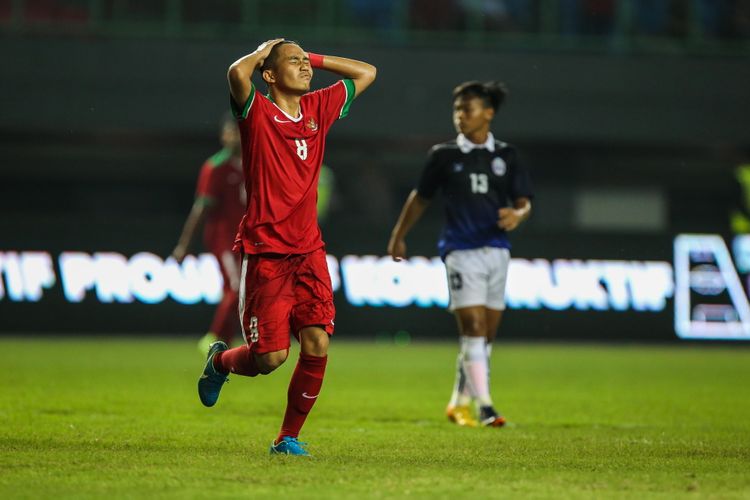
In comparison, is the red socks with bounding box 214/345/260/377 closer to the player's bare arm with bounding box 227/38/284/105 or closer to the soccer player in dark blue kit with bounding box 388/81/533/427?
the player's bare arm with bounding box 227/38/284/105

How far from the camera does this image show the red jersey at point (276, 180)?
660cm

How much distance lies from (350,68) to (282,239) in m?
1.18

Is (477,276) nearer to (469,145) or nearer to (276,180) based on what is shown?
(469,145)

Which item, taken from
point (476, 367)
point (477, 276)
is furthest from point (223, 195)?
point (476, 367)

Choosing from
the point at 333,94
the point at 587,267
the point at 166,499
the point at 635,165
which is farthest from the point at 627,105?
the point at 166,499

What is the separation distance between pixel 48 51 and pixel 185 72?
2.36m

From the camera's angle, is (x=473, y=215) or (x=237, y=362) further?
(x=473, y=215)

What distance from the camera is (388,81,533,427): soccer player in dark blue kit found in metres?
9.00

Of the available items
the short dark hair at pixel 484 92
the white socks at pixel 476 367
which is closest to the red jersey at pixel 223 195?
the short dark hair at pixel 484 92

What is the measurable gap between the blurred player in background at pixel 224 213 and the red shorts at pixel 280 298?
20.8 ft

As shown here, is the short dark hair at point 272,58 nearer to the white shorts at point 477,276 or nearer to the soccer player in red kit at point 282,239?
the soccer player in red kit at point 282,239

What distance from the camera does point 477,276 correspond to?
8992mm

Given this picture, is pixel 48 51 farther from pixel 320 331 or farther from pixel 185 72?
pixel 320 331

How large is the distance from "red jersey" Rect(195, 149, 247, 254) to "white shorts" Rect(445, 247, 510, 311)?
4.41 metres
